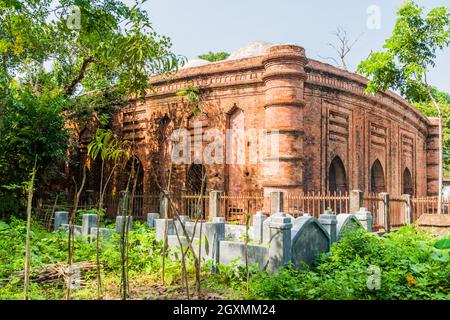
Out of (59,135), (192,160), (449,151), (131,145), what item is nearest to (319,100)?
(192,160)

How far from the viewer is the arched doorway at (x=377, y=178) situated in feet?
45.6

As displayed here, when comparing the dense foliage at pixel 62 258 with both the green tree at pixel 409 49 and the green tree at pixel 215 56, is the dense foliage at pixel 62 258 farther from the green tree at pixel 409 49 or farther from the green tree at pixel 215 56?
the green tree at pixel 215 56

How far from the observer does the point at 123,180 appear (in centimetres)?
1345

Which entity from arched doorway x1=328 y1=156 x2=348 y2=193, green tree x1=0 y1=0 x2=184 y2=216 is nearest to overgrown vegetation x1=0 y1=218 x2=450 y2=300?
green tree x1=0 y1=0 x2=184 y2=216

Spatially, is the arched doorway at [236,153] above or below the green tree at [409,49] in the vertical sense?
below

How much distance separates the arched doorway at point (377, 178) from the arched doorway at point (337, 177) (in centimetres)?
248

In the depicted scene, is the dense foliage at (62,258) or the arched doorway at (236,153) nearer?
the dense foliage at (62,258)

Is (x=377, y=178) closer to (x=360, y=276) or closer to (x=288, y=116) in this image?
(x=288, y=116)

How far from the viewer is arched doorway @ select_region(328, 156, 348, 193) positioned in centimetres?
1200

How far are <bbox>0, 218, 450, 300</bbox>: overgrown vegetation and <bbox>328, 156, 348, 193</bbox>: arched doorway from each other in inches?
228

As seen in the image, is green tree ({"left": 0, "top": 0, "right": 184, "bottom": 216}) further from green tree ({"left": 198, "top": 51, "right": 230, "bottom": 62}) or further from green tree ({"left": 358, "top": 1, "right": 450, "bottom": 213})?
green tree ({"left": 198, "top": 51, "right": 230, "bottom": 62})

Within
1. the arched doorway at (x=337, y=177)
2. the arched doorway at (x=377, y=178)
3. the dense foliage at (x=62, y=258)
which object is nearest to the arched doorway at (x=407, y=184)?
the arched doorway at (x=377, y=178)

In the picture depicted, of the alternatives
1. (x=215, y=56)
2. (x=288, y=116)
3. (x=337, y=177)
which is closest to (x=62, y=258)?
(x=288, y=116)
